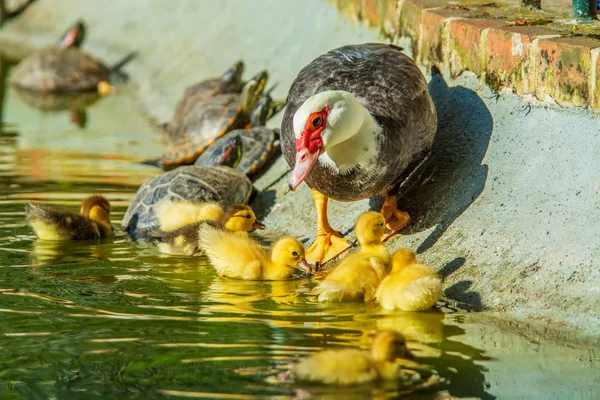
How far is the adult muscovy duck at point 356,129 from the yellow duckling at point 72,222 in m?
1.53

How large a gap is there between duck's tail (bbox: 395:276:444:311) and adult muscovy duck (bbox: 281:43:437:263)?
31.9 inches

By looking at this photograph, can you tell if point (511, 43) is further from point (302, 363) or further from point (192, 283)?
point (302, 363)

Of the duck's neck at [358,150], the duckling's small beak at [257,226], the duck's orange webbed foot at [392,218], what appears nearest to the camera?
the duck's neck at [358,150]

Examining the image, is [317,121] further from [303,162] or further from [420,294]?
[420,294]

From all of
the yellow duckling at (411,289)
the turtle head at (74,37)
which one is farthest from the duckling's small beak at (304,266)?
the turtle head at (74,37)

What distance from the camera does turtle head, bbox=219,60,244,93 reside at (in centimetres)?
1048

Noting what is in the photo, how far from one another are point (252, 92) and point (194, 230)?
3252 mm

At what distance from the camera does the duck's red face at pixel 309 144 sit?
5.30m

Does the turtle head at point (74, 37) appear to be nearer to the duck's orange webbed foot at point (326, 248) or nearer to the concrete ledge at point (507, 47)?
the concrete ledge at point (507, 47)

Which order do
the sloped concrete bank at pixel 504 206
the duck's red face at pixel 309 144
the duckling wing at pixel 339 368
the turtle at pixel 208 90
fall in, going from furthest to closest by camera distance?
1. the turtle at pixel 208 90
2. the duck's red face at pixel 309 144
3. the sloped concrete bank at pixel 504 206
4. the duckling wing at pixel 339 368

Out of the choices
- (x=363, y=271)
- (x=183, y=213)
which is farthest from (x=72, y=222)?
(x=363, y=271)

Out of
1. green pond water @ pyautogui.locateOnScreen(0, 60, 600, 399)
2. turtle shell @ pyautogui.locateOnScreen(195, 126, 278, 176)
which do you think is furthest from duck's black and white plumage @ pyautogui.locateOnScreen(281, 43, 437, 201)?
turtle shell @ pyautogui.locateOnScreen(195, 126, 278, 176)

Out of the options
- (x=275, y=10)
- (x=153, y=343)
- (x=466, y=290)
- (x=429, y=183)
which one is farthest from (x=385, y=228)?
(x=275, y=10)

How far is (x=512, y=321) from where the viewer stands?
4.75 metres
